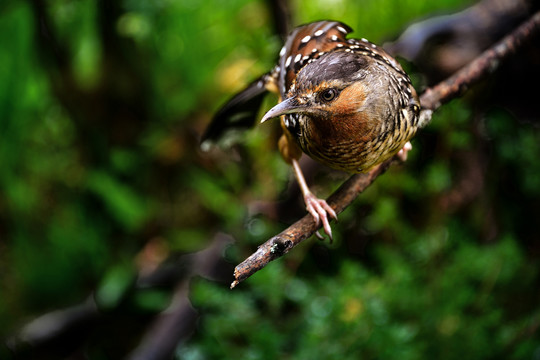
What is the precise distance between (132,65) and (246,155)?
39.1 inches

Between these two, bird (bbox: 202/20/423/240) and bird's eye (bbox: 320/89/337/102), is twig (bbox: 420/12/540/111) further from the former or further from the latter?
bird's eye (bbox: 320/89/337/102)

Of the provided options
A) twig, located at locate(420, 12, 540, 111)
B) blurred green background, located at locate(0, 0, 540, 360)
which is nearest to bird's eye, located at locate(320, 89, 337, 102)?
twig, located at locate(420, 12, 540, 111)

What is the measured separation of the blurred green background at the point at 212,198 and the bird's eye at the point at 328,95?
0.93 m

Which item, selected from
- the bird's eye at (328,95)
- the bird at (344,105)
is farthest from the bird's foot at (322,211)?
the bird's eye at (328,95)

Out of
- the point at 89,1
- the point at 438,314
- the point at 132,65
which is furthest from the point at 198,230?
the point at 438,314

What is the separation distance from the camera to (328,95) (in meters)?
1.58

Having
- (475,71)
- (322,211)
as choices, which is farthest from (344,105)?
(475,71)

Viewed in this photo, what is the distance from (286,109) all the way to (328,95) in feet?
0.44

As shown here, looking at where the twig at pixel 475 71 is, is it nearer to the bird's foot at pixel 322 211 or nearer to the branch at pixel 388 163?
the branch at pixel 388 163

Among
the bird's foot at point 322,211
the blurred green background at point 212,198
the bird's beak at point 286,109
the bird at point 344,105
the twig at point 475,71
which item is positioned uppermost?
the bird's beak at point 286,109

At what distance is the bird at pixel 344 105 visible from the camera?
1554 mm

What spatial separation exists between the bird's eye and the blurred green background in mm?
931

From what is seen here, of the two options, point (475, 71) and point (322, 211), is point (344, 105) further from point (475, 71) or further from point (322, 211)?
point (475, 71)

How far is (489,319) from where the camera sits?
8.04 ft
